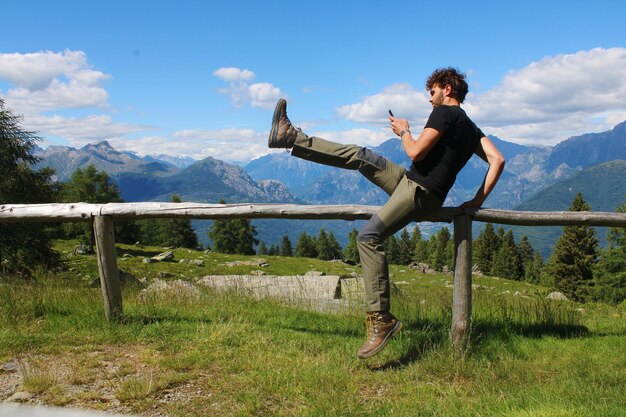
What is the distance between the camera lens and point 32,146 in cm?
3042

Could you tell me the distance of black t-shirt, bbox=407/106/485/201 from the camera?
496cm

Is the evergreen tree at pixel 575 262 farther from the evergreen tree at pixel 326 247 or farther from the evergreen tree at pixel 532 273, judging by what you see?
the evergreen tree at pixel 326 247

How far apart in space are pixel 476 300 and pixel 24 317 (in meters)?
6.41

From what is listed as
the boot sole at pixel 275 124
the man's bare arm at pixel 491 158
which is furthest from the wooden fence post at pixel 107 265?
the man's bare arm at pixel 491 158

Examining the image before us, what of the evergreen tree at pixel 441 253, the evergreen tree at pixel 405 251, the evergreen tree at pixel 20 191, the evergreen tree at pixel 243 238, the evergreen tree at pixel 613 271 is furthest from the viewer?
the evergreen tree at pixel 405 251

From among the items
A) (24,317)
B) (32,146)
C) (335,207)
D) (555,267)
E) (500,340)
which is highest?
(32,146)

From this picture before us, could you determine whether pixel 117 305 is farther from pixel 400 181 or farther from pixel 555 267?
pixel 555 267

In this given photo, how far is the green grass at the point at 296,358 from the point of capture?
418 centimetres

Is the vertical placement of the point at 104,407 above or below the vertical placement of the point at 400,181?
below

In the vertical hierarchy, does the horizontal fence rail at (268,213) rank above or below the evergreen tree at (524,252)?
above

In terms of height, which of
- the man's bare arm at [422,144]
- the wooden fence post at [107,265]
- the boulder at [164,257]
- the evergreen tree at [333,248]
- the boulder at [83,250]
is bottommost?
the evergreen tree at [333,248]

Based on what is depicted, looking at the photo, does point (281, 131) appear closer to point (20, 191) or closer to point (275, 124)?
point (275, 124)

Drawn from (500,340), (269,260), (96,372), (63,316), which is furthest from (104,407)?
(269,260)

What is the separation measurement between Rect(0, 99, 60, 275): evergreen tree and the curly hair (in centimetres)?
2160
